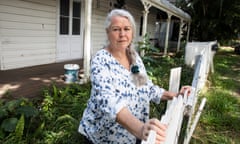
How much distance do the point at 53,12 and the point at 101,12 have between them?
111 inches

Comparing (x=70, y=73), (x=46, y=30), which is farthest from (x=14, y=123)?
(x=46, y=30)

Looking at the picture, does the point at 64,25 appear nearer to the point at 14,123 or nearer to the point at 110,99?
the point at 14,123

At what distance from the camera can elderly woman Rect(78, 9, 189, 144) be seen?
130cm

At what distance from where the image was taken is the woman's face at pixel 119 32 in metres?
1.51

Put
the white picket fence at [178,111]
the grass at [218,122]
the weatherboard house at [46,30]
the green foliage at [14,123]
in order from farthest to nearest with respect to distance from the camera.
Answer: the weatherboard house at [46,30]
the grass at [218,122]
the green foliage at [14,123]
the white picket fence at [178,111]

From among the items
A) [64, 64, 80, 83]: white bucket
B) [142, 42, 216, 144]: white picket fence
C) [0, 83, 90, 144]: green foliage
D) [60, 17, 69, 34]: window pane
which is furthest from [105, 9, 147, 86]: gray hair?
[60, 17, 69, 34]: window pane

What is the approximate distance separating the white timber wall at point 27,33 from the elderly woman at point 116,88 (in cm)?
480

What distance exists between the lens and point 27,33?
616cm

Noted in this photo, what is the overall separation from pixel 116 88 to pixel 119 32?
39 cm

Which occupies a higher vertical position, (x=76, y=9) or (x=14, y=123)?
(x=76, y=9)

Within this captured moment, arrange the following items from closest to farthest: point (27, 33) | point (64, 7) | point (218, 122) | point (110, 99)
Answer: point (110, 99) < point (218, 122) < point (27, 33) < point (64, 7)

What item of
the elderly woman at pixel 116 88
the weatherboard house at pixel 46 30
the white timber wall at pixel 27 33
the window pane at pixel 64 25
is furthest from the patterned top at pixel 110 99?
the window pane at pixel 64 25

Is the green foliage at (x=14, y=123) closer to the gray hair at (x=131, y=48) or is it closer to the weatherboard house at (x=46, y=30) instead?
the gray hair at (x=131, y=48)

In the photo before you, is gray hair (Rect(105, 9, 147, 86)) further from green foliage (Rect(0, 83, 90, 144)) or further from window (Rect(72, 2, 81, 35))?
window (Rect(72, 2, 81, 35))
